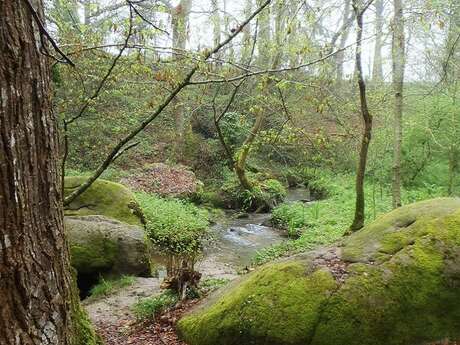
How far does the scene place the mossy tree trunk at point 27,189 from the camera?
6.01 feet

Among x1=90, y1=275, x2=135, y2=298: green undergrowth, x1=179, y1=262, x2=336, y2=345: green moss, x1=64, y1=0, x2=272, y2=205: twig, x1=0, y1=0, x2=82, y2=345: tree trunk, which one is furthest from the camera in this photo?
x1=90, y1=275, x2=135, y2=298: green undergrowth

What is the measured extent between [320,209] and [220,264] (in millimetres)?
4913

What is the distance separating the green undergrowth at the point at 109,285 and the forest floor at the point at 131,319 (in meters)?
0.10

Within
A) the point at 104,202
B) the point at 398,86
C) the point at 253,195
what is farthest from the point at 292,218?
the point at 104,202

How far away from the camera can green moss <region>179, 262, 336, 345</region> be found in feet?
12.3

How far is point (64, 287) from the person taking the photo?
2.25 m

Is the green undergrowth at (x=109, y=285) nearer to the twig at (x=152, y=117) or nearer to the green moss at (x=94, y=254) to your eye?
the green moss at (x=94, y=254)

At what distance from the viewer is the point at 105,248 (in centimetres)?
704

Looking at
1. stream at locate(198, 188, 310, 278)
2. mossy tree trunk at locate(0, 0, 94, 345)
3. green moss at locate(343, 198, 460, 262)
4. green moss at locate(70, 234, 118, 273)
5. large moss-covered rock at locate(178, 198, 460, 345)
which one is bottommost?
stream at locate(198, 188, 310, 278)

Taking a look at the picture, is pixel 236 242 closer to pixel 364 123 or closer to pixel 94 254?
pixel 94 254

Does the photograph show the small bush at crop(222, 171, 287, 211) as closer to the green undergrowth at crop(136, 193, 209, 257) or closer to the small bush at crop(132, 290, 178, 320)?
the green undergrowth at crop(136, 193, 209, 257)

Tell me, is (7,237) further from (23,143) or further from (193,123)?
(193,123)

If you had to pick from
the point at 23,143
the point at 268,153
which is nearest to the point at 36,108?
the point at 23,143

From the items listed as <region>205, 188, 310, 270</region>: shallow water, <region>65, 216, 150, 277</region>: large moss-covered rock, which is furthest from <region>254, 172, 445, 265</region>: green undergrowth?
<region>65, 216, 150, 277</region>: large moss-covered rock
